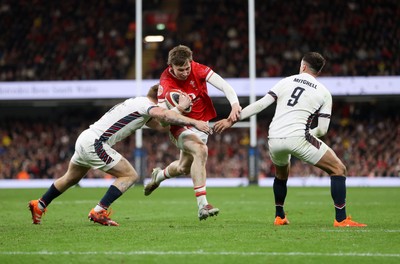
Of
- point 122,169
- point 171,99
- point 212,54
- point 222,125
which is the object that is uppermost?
point 171,99

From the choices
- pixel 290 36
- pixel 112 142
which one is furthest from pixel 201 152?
pixel 290 36

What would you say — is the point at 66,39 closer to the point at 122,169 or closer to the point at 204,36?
the point at 204,36

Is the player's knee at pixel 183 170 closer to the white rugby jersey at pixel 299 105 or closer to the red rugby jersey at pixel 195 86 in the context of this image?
the red rugby jersey at pixel 195 86

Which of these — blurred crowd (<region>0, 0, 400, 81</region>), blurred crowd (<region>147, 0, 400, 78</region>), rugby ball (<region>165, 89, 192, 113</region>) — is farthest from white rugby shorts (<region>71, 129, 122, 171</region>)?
blurred crowd (<region>147, 0, 400, 78</region>)

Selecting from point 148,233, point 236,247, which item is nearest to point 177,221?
point 148,233

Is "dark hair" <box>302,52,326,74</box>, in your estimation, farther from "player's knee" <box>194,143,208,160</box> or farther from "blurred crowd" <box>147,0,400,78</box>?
"blurred crowd" <box>147,0,400,78</box>

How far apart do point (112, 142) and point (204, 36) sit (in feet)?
70.8

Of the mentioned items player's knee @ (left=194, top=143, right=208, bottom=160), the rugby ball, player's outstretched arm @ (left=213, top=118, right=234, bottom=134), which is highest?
the rugby ball

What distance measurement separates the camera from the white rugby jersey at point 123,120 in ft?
31.2

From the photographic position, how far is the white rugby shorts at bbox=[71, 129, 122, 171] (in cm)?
948

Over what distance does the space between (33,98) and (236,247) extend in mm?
22805

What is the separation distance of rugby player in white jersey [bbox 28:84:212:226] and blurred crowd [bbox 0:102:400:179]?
18355 millimetres

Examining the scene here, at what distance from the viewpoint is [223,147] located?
30.0 m

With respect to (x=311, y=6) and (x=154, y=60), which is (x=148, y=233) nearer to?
(x=154, y=60)
